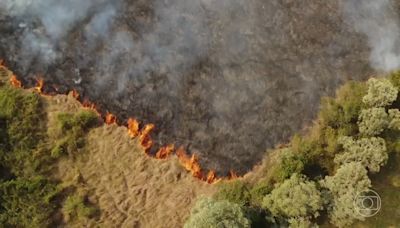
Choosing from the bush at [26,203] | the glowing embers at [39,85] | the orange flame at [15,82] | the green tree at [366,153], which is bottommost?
the bush at [26,203]

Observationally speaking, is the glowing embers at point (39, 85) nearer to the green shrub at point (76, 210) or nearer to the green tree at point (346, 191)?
the green shrub at point (76, 210)

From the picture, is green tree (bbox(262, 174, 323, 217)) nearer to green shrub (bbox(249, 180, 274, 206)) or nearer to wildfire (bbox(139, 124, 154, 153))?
green shrub (bbox(249, 180, 274, 206))

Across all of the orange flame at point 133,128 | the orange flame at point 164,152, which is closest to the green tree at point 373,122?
the orange flame at point 164,152

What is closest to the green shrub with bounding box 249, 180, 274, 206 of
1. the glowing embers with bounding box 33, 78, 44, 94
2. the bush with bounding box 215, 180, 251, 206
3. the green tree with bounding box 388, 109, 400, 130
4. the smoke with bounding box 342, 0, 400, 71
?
the bush with bounding box 215, 180, 251, 206

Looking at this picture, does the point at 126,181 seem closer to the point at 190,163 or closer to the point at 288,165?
the point at 190,163

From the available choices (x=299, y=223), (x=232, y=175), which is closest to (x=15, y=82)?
(x=232, y=175)

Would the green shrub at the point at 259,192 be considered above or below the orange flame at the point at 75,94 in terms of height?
above
